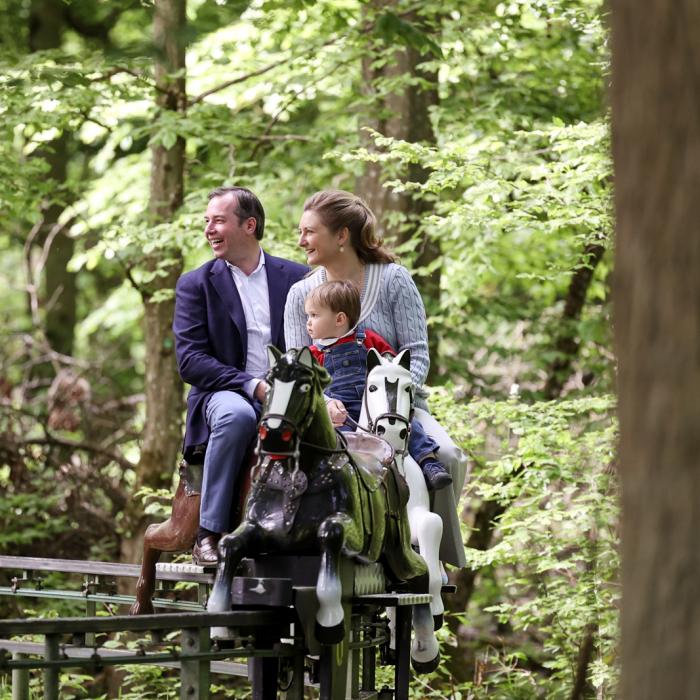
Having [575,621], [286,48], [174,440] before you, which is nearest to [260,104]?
[286,48]

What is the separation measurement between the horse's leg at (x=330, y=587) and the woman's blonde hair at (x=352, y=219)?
1.51m

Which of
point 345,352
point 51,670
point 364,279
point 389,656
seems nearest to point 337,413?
point 345,352

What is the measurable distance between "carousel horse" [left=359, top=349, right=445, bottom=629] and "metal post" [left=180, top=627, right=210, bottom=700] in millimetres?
1230

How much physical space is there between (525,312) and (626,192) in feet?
27.3

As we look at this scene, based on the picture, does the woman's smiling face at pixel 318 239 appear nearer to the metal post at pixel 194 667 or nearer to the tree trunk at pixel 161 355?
the metal post at pixel 194 667

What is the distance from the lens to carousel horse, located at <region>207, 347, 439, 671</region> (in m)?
4.45

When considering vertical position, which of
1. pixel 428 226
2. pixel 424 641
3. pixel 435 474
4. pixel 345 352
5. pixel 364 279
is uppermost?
pixel 428 226

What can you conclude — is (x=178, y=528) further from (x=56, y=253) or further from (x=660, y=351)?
(x=56, y=253)

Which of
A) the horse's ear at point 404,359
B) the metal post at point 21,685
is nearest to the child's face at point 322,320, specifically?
the horse's ear at point 404,359

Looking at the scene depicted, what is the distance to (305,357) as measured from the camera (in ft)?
14.7

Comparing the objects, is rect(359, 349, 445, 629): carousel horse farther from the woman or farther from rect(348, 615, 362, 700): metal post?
rect(348, 615, 362, 700): metal post

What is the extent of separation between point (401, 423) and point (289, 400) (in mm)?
944

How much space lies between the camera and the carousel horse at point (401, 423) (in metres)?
5.17

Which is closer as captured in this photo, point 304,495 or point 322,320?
point 304,495
